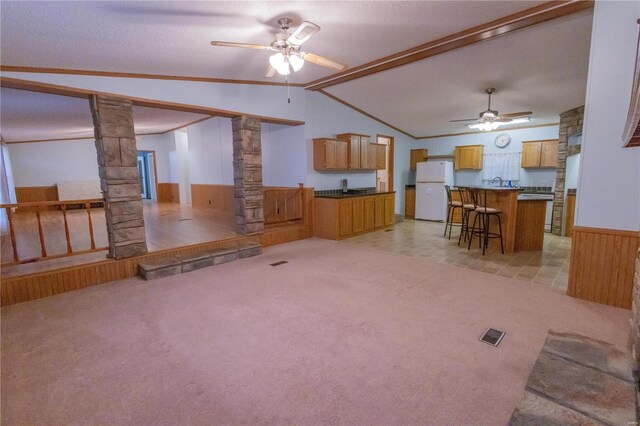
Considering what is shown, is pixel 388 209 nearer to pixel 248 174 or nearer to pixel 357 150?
pixel 357 150

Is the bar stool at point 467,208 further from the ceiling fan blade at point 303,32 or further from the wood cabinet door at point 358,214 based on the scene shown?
the ceiling fan blade at point 303,32

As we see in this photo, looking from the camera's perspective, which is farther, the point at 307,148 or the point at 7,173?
the point at 7,173

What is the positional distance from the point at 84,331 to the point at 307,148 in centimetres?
445

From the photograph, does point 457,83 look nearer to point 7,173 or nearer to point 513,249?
point 513,249

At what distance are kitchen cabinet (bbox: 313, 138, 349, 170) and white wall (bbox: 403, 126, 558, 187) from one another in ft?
11.3

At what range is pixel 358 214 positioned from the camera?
6262 millimetres

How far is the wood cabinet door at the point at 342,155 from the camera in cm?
609

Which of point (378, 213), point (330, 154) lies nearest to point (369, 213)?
point (378, 213)

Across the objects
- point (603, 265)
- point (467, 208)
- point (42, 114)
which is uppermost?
point (42, 114)

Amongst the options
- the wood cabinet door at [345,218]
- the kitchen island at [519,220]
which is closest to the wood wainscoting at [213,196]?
the wood cabinet door at [345,218]

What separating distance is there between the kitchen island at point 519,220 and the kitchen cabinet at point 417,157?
4.07 meters

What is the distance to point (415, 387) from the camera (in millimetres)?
1833

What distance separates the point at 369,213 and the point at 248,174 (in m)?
2.83

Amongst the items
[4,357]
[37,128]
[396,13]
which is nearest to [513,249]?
[396,13]
